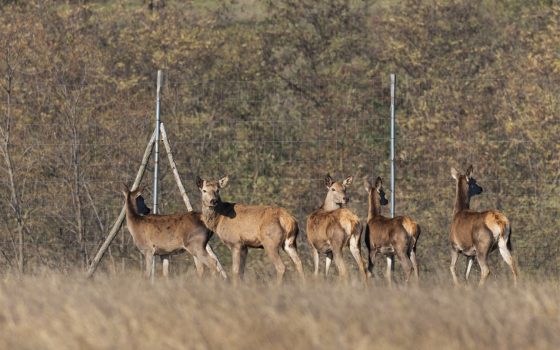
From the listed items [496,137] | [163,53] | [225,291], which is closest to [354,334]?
[225,291]

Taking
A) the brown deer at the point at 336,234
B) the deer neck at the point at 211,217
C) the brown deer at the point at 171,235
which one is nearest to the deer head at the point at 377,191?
the brown deer at the point at 336,234

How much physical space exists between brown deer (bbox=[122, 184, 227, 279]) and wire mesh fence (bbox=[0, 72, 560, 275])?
4.17 feet

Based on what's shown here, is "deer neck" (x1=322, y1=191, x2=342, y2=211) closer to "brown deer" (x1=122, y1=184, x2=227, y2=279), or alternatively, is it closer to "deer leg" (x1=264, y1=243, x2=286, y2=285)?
"deer leg" (x1=264, y1=243, x2=286, y2=285)

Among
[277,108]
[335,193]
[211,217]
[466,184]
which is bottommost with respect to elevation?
[211,217]

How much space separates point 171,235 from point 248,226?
2.96 feet

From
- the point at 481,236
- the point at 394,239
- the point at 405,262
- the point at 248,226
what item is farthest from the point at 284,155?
the point at 481,236

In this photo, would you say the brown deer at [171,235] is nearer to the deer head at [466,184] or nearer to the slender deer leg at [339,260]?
the slender deer leg at [339,260]

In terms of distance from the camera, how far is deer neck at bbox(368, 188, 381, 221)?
14.8 metres

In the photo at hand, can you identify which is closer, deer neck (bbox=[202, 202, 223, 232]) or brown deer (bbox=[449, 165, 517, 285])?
brown deer (bbox=[449, 165, 517, 285])

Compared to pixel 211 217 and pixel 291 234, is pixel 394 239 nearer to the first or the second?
pixel 291 234

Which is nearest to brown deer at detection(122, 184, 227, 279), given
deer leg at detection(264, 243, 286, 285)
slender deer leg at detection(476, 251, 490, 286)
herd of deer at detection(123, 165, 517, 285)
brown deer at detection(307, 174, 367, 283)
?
herd of deer at detection(123, 165, 517, 285)

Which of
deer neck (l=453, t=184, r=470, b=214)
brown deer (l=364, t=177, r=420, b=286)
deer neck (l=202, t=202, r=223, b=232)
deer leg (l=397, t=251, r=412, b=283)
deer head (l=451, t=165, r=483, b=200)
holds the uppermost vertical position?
deer head (l=451, t=165, r=483, b=200)

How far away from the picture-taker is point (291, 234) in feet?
45.5

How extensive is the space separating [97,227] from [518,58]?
1196 centimetres
